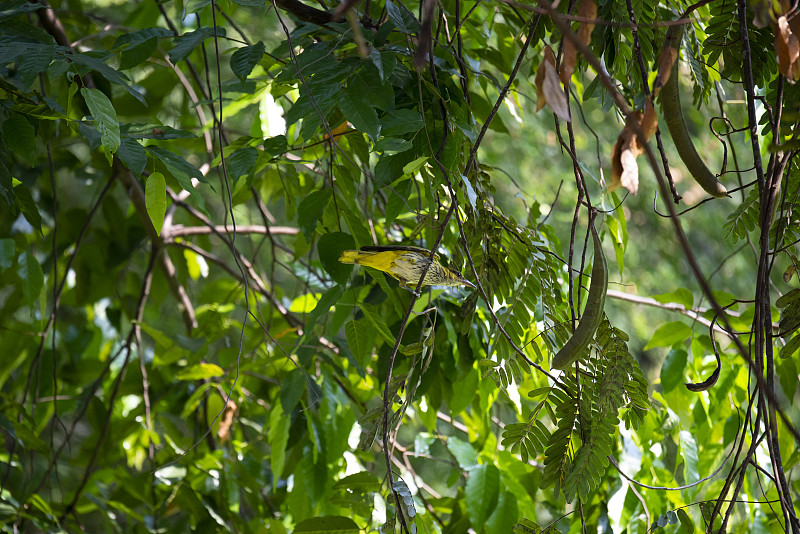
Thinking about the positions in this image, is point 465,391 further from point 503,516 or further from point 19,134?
point 19,134

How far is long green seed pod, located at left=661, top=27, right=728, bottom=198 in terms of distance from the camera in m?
0.63

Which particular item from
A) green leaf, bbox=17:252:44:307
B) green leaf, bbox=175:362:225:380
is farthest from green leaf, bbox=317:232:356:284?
green leaf, bbox=17:252:44:307

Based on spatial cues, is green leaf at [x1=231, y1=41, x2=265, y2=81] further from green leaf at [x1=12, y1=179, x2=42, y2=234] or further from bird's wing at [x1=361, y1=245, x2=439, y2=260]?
green leaf at [x1=12, y1=179, x2=42, y2=234]

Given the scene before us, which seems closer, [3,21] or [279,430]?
[3,21]

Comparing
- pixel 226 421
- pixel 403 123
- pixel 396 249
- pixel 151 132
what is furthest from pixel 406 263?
pixel 226 421

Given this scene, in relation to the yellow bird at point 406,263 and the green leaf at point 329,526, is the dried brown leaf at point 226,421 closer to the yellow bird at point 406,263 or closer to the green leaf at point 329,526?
the green leaf at point 329,526

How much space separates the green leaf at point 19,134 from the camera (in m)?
0.90

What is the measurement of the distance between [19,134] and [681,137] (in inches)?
33.3

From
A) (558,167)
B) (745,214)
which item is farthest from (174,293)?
(558,167)

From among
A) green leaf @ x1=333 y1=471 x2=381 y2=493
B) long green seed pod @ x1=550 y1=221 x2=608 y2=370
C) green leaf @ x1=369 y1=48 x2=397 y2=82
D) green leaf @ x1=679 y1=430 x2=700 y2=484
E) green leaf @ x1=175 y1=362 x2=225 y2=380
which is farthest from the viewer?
green leaf @ x1=175 y1=362 x2=225 y2=380

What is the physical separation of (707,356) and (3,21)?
131 cm

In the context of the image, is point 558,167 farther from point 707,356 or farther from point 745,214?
point 745,214

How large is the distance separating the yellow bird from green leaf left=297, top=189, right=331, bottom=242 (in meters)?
0.23

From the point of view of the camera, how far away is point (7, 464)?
1.38 m
